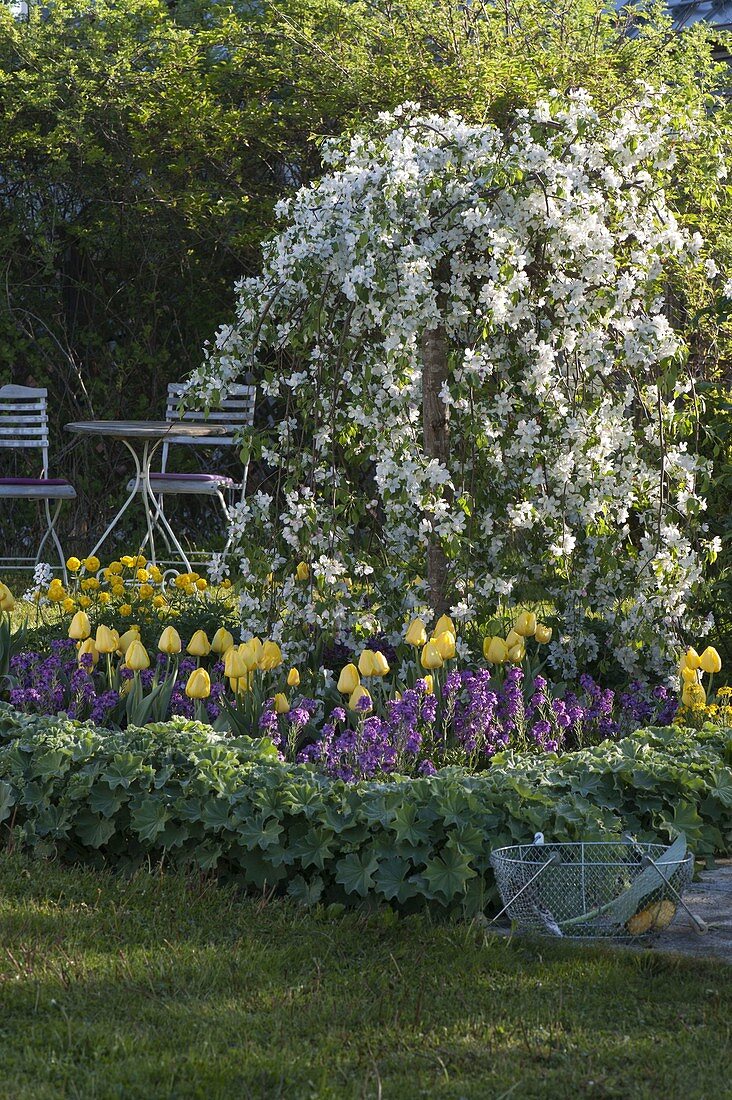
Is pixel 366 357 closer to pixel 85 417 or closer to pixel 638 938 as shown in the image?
pixel 638 938

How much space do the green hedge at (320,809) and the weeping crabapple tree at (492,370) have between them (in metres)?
0.90

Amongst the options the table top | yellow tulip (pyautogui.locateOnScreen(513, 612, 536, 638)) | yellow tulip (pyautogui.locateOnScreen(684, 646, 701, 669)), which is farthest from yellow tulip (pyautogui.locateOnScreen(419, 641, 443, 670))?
the table top

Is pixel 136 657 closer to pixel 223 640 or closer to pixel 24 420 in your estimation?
pixel 223 640

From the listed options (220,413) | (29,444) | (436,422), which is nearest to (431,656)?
(436,422)

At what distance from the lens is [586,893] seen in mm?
2529

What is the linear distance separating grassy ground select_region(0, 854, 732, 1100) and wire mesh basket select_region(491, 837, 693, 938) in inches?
3.3

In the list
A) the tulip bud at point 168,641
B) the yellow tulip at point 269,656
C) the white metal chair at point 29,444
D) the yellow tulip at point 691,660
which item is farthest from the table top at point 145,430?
the yellow tulip at point 691,660

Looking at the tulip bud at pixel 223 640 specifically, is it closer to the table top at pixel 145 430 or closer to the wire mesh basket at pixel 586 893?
the wire mesh basket at pixel 586 893

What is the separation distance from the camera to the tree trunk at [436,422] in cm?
418

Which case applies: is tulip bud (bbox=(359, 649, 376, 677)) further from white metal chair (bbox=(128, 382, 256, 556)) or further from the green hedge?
white metal chair (bbox=(128, 382, 256, 556))

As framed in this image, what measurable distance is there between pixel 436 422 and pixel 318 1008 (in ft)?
7.98

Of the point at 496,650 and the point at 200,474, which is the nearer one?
the point at 496,650

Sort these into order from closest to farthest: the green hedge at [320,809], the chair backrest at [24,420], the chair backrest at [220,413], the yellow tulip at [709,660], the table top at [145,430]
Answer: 1. the green hedge at [320,809]
2. the yellow tulip at [709,660]
3. the table top at [145,430]
4. the chair backrest at [220,413]
5. the chair backrest at [24,420]

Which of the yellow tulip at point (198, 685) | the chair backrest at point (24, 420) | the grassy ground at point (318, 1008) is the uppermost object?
the chair backrest at point (24, 420)
